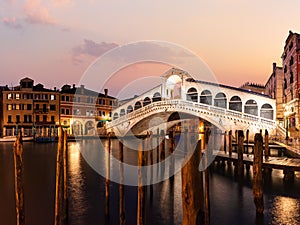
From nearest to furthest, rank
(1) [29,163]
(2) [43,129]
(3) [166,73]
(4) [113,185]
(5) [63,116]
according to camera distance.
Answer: (4) [113,185]
(1) [29,163]
(3) [166,73]
(2) [43,129]
(5) [63,116]

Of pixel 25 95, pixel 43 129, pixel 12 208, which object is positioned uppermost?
pixel 25 95

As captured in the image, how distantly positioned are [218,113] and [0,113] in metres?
19.4

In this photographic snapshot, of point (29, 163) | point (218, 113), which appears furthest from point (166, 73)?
point (29, 163)

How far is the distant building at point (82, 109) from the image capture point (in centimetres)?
2916

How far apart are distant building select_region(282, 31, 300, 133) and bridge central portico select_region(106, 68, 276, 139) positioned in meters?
1.10

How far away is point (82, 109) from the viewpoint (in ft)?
99.5

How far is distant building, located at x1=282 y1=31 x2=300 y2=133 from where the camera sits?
1606 centimetres

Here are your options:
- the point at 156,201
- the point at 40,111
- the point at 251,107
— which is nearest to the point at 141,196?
the point at 156,201

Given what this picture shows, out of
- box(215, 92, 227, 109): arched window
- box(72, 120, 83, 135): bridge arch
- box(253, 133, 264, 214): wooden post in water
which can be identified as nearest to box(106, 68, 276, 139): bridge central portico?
Result: box(215, 92, 227, 109): arched window

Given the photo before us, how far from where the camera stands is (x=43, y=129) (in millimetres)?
26625

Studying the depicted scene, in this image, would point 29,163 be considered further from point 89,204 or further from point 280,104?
point 280,104

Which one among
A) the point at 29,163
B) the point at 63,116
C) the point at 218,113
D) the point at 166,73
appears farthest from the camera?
the point at 63,116

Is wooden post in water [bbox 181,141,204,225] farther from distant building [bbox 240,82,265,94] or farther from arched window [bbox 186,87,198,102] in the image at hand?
distant building [bbox 240,82,265,94]

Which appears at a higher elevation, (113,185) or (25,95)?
(25,95)
